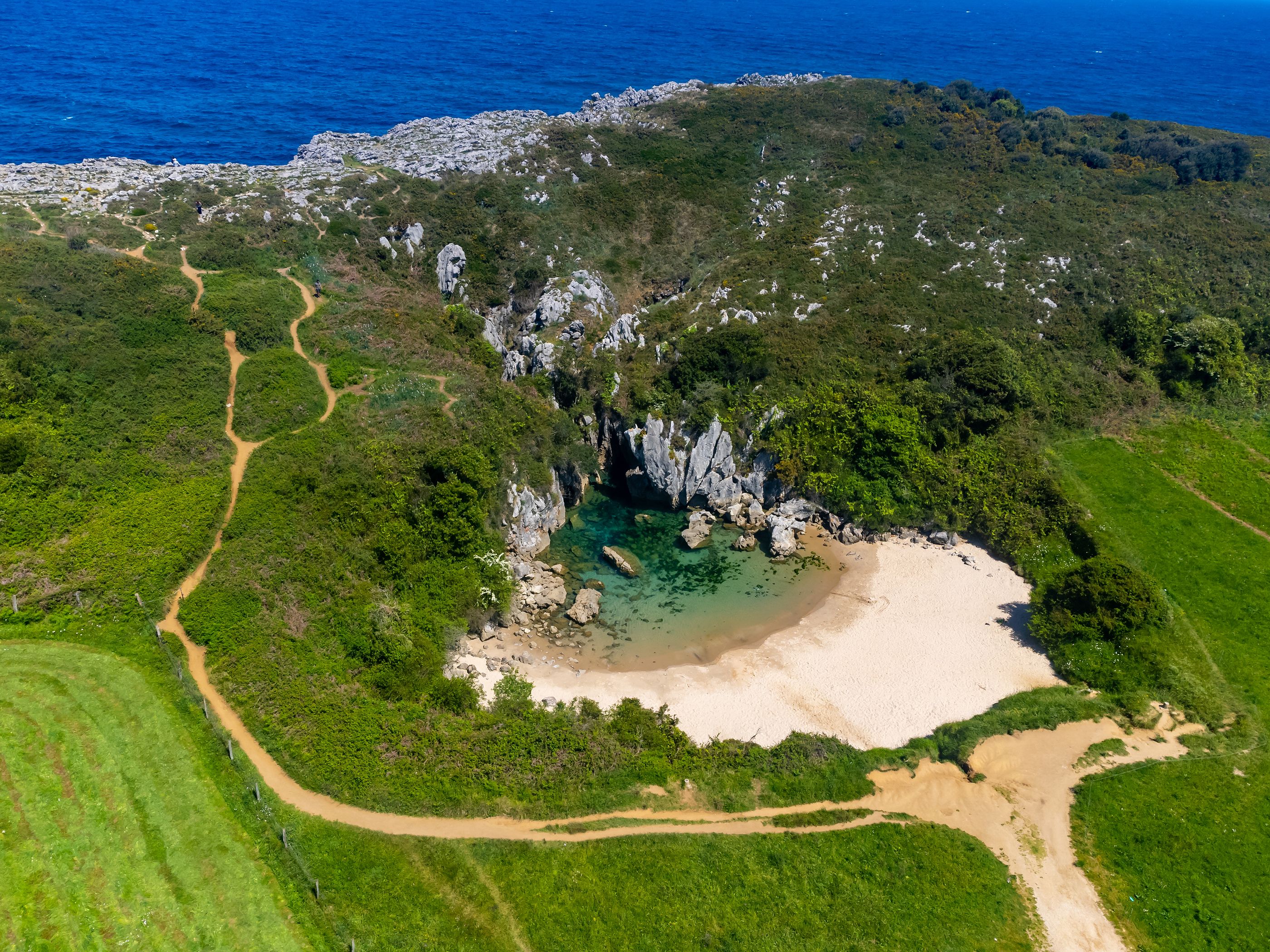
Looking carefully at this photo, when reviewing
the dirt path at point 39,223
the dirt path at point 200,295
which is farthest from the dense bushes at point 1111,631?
the dirt path at point 39,223

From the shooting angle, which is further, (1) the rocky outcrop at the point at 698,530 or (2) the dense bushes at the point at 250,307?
(2) the dense bushes at the point at 250,307

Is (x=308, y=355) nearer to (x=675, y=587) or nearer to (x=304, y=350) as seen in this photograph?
(x=304, y=350)

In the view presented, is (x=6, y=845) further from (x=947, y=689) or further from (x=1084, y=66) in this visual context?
(x=1084, y=66)

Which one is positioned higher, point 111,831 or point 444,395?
point 444,395

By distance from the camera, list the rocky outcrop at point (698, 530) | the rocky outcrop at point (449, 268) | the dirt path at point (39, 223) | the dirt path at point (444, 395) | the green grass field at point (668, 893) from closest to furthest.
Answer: the green grass field at point (668, 893) < the dirt path at point (444, 395) < the rocky outcrop at point (698, 530) < the dirt path at point (39, 223) < the rocky outcrop at point (449, 268)

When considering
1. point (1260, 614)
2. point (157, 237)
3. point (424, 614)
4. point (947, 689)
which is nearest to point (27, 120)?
point (157, 237)

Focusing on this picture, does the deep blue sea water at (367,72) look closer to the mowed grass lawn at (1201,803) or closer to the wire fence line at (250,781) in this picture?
the wire fence line at (250,781)

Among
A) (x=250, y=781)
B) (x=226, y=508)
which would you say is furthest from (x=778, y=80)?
(x=250, y=781)
